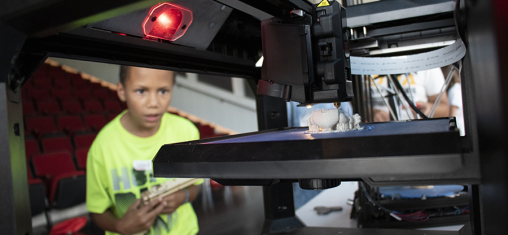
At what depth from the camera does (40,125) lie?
140 inches

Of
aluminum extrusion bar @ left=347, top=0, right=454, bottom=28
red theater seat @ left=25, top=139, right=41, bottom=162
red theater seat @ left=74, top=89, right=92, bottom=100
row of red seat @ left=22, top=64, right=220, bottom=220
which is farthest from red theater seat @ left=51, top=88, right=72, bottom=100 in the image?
aluminum extrusion bar @ left=347, top=0, right=454, bottom=28

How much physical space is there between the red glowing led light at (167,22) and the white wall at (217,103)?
452cm

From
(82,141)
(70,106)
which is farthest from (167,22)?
(70,106)

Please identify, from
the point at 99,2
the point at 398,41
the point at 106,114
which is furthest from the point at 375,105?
the point at 106,114

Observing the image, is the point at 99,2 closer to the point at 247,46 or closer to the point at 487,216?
the point at 487,216

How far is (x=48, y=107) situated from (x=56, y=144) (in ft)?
4.93

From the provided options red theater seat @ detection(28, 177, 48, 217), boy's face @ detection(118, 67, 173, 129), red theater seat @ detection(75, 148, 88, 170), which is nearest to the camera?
boy's face @ detection(118, 67, 173, 129)

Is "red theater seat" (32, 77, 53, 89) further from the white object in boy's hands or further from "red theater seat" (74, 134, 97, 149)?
the white object in boy's hands

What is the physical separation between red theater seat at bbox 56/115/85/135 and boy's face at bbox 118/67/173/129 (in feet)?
8.85

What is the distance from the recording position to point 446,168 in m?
0.40

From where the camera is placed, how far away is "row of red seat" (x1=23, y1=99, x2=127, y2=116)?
4.14 metres

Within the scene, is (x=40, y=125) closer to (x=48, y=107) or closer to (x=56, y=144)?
(x=56, y=144)

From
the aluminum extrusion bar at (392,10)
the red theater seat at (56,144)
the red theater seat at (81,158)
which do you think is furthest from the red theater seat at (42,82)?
the aluminum extrusion bar at (392,10)

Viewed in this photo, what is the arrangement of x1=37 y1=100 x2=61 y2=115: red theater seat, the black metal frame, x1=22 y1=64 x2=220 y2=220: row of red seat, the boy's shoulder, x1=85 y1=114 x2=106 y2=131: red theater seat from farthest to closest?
x1=37 y1=100 x2=61 y2=115: red theater seat < x1=85 y1=114 x2=106 y2=131: red theater seat < x1=22 y1=64 x2=220 y2=220: row of red seat < the boy's shoulder < the black metal frame
